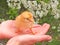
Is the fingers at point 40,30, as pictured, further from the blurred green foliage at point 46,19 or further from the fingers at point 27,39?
the blurred green foliage at point 46,19

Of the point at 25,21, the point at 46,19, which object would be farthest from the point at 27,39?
the point at 46,19

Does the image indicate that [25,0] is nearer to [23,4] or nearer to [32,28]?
[23,4]

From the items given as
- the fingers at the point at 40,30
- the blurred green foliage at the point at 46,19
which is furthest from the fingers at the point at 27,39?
the blurred green foliage at the point at 46,19

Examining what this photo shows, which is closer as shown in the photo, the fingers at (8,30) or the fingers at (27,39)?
the fingers at (27,39)

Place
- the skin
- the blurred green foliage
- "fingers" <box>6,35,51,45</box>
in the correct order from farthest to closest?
the blurred green foliage, the skin, "fingers" <box>6,35,51,45</box>

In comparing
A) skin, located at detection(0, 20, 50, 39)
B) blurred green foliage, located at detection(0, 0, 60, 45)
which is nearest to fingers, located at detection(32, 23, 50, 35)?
skin, located at detection(0, 20, 50, 39)

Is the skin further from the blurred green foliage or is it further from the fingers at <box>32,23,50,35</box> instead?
the blurred green foliage

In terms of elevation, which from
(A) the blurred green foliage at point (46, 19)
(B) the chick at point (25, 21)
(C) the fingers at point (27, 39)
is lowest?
(A) the blurred green foliage at point (46, 19)

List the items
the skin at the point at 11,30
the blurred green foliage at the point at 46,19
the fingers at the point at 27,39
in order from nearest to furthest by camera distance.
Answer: the fingers at the point at 27,39, the skin at the point at 11,30, the blurred green foliage at the point at 46,19

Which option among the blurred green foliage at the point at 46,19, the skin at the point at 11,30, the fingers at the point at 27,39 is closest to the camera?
the fingers at the point at 27,39

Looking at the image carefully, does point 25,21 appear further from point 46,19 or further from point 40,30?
point 46,19

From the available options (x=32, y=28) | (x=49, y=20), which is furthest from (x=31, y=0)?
(x=32, y=28)
